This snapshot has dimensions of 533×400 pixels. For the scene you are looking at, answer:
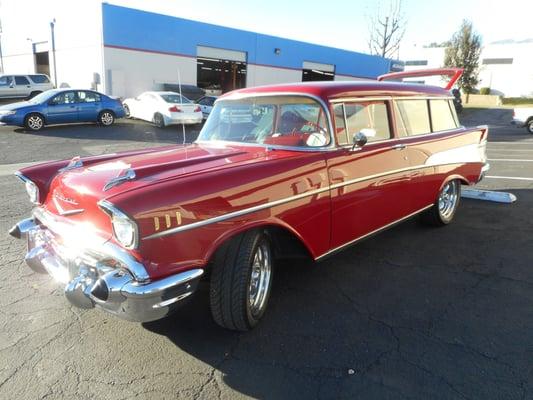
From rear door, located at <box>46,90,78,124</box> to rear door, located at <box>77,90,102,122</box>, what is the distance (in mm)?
166

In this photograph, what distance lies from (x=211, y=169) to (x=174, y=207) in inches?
20.0

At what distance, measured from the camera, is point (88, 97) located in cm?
1481

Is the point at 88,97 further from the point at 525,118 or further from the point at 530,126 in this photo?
the point at 530,126

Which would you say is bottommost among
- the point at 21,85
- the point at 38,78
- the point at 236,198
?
the point at 236,198

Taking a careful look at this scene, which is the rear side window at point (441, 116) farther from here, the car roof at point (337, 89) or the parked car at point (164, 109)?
the parked car at point (164, 109)

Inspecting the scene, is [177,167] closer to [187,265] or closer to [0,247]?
[187,265]

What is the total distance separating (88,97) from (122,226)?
1407cm

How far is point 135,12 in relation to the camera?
20.4m

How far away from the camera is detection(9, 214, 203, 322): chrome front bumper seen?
2354 mm

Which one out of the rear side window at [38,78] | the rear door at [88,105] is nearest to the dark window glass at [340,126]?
the rear door at [88,105]

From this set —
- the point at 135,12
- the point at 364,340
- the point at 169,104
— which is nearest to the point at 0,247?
the point at 364,340

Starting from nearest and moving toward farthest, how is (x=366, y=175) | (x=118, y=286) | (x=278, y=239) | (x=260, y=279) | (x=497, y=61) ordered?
(x=118, y=286) → (x=260, y=279) → (x=278, y=239) → (x=366, y=175) → (x=497, y=61)

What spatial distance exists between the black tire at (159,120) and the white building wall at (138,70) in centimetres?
458

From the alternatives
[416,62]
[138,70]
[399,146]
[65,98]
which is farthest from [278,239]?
[416,62]
